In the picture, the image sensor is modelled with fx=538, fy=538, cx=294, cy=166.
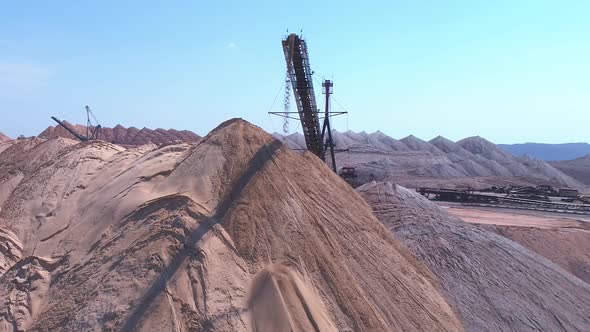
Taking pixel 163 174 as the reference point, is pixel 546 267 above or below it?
below

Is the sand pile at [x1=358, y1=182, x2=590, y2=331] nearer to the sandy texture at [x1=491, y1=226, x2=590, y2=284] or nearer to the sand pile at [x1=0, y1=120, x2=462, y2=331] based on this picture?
the sand pile at [x1=0, y1=120, x2=462, y2=331]

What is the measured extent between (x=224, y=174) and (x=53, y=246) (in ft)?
14.3

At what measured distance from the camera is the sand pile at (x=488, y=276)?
50.5 ft

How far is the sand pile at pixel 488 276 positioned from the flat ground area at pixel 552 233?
5.07 meters

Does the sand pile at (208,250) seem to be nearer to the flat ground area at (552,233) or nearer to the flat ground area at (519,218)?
the flat ground area at (552,233)

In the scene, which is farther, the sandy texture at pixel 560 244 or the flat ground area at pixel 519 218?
the flat ground area at pixel 519 218

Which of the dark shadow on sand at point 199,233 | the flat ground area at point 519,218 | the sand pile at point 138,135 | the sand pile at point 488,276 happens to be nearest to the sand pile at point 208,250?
the dark shadow on sand at point 199,233

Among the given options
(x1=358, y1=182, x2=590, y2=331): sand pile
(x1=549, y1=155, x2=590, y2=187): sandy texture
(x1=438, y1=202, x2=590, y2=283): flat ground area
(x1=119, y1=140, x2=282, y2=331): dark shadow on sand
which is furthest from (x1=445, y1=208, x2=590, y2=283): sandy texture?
(x1=549, y1=155, x2=590, y2=187): sandy texture

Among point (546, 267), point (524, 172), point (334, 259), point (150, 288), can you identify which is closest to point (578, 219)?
point (546, 267)

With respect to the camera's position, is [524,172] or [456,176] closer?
[456,176]

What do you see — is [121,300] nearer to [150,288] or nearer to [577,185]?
[150,288]

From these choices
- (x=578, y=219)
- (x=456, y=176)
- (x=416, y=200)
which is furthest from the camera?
(x=456, y=176)

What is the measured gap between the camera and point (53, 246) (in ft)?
41.9

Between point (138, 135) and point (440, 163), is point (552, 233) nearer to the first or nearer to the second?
point (440, 163)
